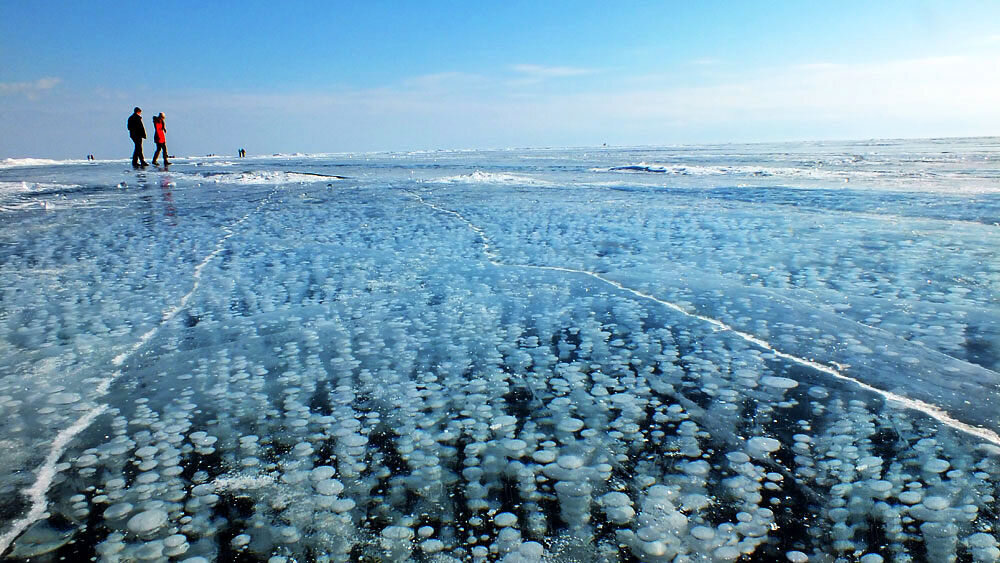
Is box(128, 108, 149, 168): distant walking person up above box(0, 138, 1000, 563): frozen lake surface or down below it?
above

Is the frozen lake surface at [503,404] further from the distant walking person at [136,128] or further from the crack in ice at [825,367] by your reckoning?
the distant walking person at [136,128]

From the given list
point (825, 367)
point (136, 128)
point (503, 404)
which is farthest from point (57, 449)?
point (136, 128)

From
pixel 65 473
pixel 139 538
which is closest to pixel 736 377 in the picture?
pixel 139 538

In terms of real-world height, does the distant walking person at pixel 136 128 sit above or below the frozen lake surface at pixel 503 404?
above

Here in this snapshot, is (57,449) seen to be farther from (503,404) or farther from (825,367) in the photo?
(825,367)

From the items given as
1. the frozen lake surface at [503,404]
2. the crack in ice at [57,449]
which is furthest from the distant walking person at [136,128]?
the crack in ice at [57,449]

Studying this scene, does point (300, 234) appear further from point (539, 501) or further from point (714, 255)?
point (539, 501)

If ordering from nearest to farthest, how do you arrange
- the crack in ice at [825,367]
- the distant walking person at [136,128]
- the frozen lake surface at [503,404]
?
the frozen lake surface at [503,404], the crack in ice at [825,367], the distant walking person at [136,128]

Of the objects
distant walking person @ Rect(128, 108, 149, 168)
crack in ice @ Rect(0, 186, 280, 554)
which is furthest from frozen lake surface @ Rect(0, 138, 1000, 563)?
distant walking person @ Rect(128, 108, 149, 168)

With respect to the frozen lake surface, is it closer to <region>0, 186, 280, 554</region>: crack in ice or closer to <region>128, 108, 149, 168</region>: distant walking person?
<region>0, 186, 280, 554</region>: crack in ice
